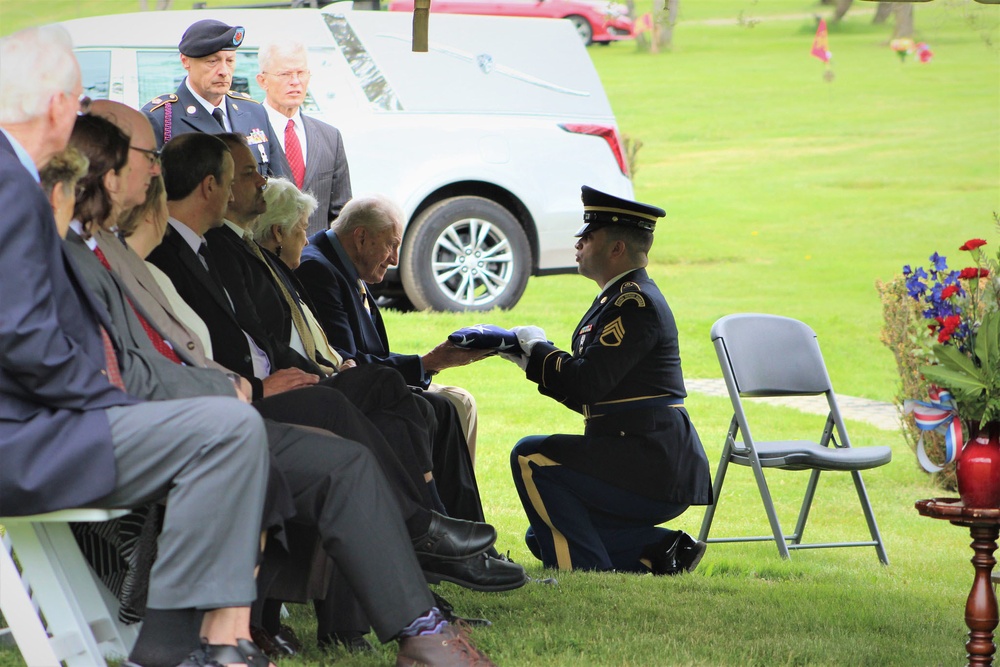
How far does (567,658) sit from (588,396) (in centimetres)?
136

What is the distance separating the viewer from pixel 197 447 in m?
2.68

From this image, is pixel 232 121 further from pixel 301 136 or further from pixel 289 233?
pixel 289 233

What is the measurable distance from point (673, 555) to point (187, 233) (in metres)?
2.19

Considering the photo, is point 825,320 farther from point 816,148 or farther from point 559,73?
point 816,148

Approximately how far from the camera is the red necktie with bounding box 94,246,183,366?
319 centimetres

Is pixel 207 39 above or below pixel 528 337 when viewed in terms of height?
above

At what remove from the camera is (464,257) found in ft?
31.2

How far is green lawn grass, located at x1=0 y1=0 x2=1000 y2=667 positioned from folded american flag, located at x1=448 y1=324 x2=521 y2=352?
84cm

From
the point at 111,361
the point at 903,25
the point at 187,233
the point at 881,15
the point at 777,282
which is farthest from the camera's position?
the point at 881,15

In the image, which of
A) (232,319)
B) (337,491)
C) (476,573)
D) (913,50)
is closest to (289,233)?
(232,319)

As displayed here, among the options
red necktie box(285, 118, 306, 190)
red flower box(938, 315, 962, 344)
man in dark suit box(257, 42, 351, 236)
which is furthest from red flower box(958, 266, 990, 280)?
red necktie box(285, 118, 306, 190)

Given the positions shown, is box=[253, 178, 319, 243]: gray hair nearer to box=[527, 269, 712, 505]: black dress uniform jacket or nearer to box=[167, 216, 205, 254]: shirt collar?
box=[167, 216, 205, 254]: shirt collar

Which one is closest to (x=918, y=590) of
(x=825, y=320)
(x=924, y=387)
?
(x=924, y=387)

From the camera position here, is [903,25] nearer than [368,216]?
No
